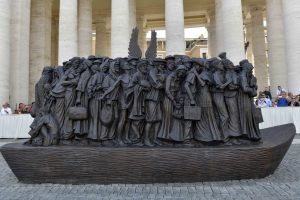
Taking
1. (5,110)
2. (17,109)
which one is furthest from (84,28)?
(5,110)

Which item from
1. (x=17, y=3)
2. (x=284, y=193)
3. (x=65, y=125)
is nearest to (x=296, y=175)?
(x=284, y=193)

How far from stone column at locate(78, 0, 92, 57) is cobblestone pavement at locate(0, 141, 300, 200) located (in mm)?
21976

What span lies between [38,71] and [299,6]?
2349 cm

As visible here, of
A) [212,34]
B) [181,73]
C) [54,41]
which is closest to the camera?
[181,73]

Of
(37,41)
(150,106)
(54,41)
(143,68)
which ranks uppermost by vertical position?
Result: (54,41)

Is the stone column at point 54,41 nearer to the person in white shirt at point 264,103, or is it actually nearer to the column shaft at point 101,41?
the column shaft at point 101,41

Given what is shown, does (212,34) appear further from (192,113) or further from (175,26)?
(192,113)

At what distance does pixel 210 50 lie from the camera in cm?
3619

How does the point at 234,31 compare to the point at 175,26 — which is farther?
the point at 175,26

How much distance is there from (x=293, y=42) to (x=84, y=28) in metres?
18.4

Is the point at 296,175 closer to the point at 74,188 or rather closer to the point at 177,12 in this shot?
the point at 74,188

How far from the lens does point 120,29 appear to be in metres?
24.9

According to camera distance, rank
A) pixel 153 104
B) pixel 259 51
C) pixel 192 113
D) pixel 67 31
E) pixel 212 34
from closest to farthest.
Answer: pixel 192 113, pixel 153 104, pixel 67 31, pixel 259 51, pixel 212 34

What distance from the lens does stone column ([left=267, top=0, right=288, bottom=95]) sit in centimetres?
2788
